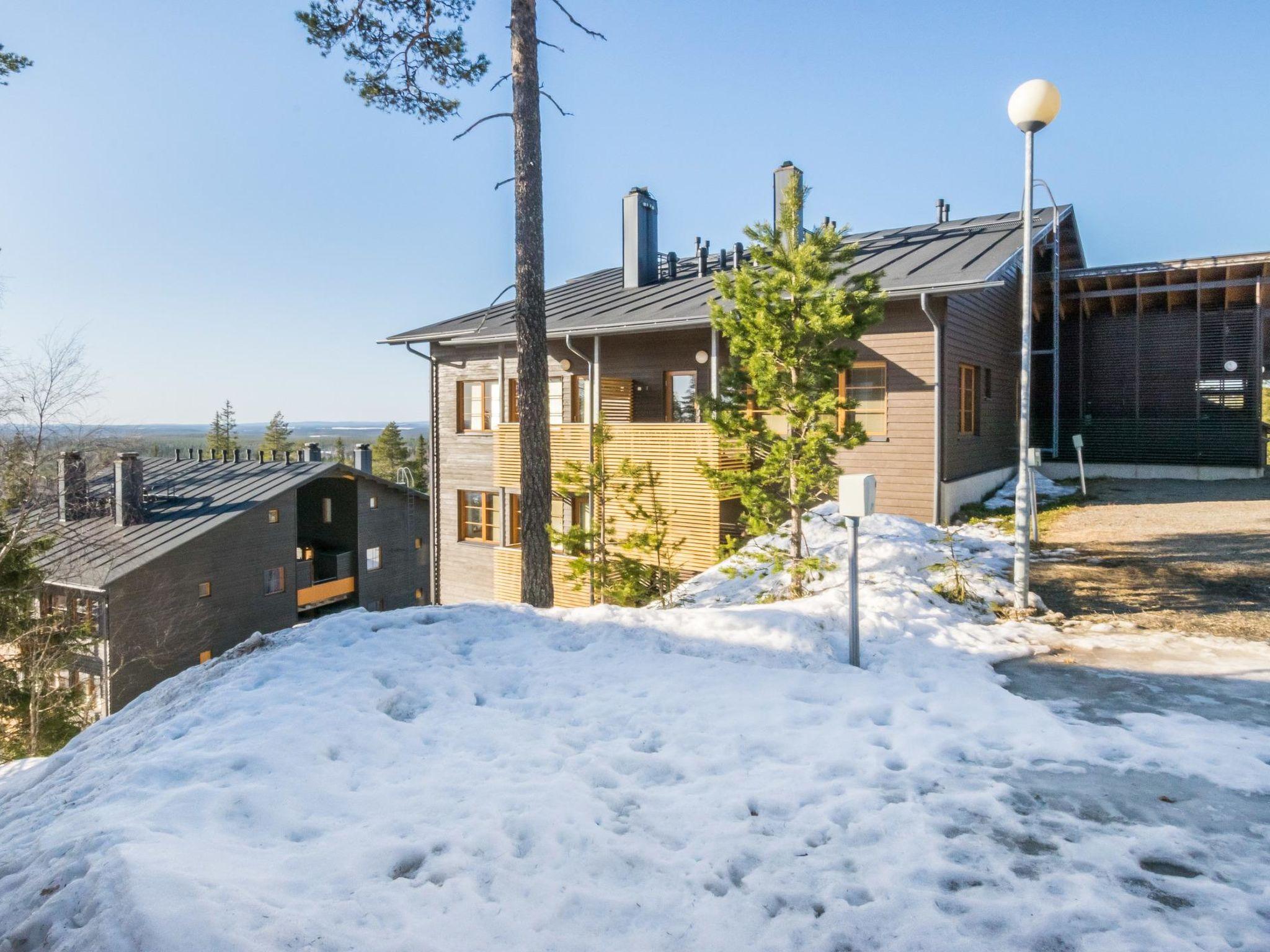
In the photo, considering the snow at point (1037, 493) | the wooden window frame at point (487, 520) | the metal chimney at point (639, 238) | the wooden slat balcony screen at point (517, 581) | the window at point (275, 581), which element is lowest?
the window at point (275, 581)

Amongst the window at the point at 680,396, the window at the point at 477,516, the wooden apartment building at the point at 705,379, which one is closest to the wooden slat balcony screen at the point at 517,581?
the wooden apartment building at the point at 705,379

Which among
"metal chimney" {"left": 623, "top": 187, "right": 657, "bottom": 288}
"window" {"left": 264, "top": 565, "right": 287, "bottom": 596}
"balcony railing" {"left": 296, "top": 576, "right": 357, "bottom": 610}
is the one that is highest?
"metal chimney" {"left": 623, "top": 187, "right": 657, "bottom": 288}

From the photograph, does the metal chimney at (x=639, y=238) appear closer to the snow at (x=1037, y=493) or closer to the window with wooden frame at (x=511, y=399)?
the window with wooden frame at (x=511, y=399)

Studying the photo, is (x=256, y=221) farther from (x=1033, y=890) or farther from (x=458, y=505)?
(x=1033, y=890)

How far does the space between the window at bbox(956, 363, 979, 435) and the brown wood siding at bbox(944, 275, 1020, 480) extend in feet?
0.30

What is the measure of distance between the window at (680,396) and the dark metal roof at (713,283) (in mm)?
1405

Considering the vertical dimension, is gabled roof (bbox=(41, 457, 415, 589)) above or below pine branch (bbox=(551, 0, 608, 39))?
below

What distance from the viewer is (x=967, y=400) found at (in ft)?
46.0

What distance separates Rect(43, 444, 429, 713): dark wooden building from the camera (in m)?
19.4

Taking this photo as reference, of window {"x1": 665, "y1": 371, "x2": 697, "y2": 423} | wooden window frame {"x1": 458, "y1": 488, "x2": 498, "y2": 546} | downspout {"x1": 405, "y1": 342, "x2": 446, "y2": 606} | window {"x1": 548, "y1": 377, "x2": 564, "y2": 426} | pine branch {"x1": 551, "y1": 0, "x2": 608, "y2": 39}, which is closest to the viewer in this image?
pine branch {"x1": 551, "y1": 0, "x2": 608, "y2": 39}

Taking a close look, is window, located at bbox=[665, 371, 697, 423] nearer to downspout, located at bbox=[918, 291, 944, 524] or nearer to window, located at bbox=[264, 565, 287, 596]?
downspout, located at bbox=[918, 291, 944, 524]

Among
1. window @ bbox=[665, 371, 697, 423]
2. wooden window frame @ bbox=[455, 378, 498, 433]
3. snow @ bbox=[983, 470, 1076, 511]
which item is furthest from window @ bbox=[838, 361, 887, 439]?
wooden window frame @ bbox=[455, 378, 498, 433]

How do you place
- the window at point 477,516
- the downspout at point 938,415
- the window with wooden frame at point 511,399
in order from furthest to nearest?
the window at point 477,516 < the window with wooden frame at point 511,399 < the downspout at point 938,415

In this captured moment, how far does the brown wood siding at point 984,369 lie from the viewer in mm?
12734
